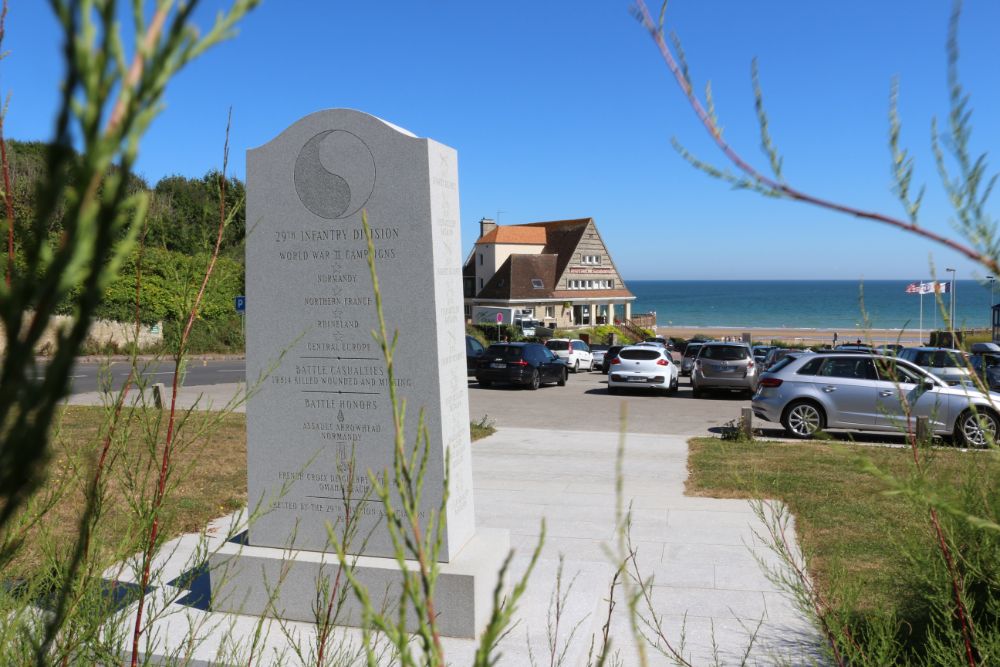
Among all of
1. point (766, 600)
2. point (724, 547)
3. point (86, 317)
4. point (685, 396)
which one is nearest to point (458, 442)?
point (766, 600)

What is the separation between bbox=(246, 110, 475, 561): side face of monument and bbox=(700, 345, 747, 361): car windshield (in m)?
17.8

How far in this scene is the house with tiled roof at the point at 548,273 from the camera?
55938 mm

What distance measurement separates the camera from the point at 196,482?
9.92 meters

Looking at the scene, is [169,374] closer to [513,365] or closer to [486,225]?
[513,365]

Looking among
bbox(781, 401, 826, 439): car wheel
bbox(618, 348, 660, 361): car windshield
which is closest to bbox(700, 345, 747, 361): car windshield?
bbox(618, 348, 660, 361): car windshield

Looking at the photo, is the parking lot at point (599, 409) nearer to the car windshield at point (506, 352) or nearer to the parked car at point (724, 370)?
the parked car at point (724, 370)

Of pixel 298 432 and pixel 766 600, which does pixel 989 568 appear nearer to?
pixel 766 600

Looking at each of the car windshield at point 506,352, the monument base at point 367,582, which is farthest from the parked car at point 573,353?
the monument base at point 367,582

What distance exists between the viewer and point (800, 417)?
14.5 metres

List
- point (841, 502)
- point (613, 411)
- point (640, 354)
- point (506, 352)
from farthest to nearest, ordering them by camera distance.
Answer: point (506, 352), point (640, 354), point (613, 411), point (841, 502)

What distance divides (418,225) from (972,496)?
140 inches

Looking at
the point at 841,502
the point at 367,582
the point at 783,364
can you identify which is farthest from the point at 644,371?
the point at 367,582

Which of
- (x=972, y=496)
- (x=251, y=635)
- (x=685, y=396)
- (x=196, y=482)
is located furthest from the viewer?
(x=685, y=396)

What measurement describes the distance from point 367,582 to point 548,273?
173 ft
